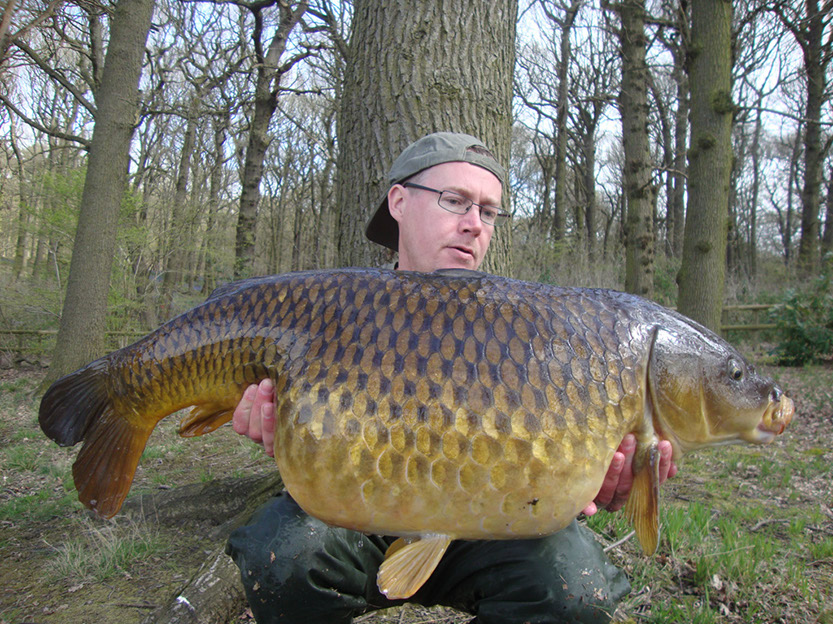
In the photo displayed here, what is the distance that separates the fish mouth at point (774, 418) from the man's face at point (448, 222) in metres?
1.08

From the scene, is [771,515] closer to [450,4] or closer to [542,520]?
[542,520]

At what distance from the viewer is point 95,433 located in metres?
1.69

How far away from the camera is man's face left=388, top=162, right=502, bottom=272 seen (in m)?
2.11

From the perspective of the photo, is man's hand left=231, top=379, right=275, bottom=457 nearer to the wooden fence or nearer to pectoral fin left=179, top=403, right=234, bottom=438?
pectoral fin left=179, top=403, right=234, bottom=438

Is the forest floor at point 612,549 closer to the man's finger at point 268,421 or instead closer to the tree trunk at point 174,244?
the man's finger at point 268,421

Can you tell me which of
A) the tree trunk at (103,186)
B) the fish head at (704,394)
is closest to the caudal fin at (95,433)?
the fish head at (704,394)

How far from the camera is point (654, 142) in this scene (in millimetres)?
23297

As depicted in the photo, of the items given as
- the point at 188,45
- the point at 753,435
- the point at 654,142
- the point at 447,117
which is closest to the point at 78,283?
the point at 447,117

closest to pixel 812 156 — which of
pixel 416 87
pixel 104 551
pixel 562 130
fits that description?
pixel 562 130

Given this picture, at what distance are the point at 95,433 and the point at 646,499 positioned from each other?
62.9 inches

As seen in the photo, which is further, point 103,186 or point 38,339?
point 38,339

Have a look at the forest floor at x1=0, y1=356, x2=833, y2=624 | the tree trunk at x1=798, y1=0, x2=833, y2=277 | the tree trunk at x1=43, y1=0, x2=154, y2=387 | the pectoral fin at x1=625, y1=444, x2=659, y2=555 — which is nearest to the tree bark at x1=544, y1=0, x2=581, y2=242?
the tree trunk at x1=798, y1=0, x2=833, y2=277

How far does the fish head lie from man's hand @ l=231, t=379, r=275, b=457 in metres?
1.04

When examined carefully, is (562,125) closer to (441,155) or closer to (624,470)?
(441,155)
